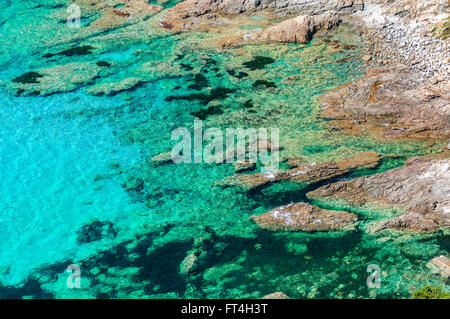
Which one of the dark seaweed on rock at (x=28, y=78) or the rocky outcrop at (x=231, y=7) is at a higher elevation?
the rocky outcrop at (x=231, y=7)

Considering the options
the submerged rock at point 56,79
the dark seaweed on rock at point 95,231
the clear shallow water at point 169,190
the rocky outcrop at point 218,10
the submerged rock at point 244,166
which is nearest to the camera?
the clear shallow water at point 169,190

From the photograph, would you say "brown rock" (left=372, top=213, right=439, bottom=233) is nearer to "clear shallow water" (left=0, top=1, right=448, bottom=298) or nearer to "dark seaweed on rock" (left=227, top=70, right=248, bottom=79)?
"clear shallow water" (left=0, top=1, right=448, bottom=298)

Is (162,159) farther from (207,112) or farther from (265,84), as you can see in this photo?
(265,84)

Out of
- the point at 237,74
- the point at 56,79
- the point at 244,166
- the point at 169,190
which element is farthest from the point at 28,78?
the point at 244,166

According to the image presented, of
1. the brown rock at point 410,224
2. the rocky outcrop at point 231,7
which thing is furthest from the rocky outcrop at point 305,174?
A: the rocky outcrop at point 231,7

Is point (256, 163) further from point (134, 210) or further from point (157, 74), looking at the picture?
point (157, 74)

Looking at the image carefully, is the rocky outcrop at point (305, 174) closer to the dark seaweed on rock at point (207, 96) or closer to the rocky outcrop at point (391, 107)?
the rocky outcrop at point (391, 107)
